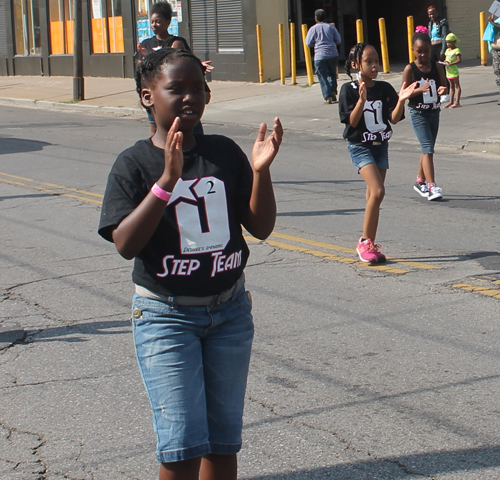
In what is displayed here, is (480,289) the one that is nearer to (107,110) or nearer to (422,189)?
(422,189)

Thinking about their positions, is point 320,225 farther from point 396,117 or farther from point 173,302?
point 173,302

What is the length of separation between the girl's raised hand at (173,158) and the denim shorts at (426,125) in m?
7.20

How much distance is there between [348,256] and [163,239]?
4.67 m

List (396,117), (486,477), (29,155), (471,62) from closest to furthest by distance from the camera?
(486,477) < (396,117) < (29,155) < (471,62)

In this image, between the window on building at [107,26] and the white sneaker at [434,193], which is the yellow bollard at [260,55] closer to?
the window on building at [107,26]

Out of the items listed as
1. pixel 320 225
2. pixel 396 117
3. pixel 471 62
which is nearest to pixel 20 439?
pixel 396 117

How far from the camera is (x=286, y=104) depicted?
20.2m

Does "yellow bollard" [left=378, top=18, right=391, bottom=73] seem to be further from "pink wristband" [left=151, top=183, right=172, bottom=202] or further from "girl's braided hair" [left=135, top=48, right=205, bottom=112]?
"pink wristband" [left=151, top=183, right=172, bottom=202]

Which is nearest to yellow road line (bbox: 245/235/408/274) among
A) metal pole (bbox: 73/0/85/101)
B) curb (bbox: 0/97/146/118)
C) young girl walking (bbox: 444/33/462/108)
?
young girl walking (bbox: 444/33/462/108)

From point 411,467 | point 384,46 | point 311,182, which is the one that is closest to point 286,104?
point 384,46

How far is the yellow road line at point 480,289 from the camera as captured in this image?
6.11 m

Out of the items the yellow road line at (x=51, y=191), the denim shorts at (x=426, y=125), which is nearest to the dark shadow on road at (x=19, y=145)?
the yellow road line at (x=51, y=191)

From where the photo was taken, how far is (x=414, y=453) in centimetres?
373

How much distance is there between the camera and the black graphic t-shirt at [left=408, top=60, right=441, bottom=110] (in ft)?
30.0
